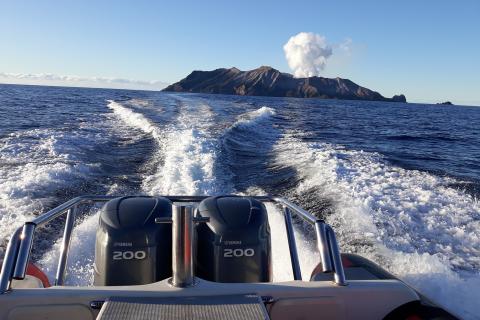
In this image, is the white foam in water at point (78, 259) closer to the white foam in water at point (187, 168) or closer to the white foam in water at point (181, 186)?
the white foam in water at point (181, 186)

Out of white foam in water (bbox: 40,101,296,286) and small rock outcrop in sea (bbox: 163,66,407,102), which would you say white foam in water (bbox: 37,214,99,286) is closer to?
white foam in water (bbox: 40,101,296,286)

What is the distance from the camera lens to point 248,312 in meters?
1.64

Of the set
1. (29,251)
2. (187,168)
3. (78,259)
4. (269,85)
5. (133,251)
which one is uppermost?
(269,85)

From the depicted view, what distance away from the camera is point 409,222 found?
541cm

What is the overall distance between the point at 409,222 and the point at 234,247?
372 cm

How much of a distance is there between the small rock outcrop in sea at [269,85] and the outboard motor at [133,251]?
379 ft

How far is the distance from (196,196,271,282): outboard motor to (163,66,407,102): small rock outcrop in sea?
379ft

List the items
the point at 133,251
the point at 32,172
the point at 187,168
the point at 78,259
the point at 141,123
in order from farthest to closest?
the point at 141,123, the point at 187,168, the point at 32,172, the point at 78,259, the point at 133,251

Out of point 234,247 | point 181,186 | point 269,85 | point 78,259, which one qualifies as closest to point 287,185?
point 181,186

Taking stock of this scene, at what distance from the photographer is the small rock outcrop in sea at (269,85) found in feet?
394

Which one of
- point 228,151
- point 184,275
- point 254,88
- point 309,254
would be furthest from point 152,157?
point 254,88

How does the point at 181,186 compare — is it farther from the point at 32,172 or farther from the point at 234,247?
the point at 234,247

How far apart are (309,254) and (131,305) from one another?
9.66 ft

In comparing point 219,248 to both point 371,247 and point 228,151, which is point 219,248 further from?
point 228,151
